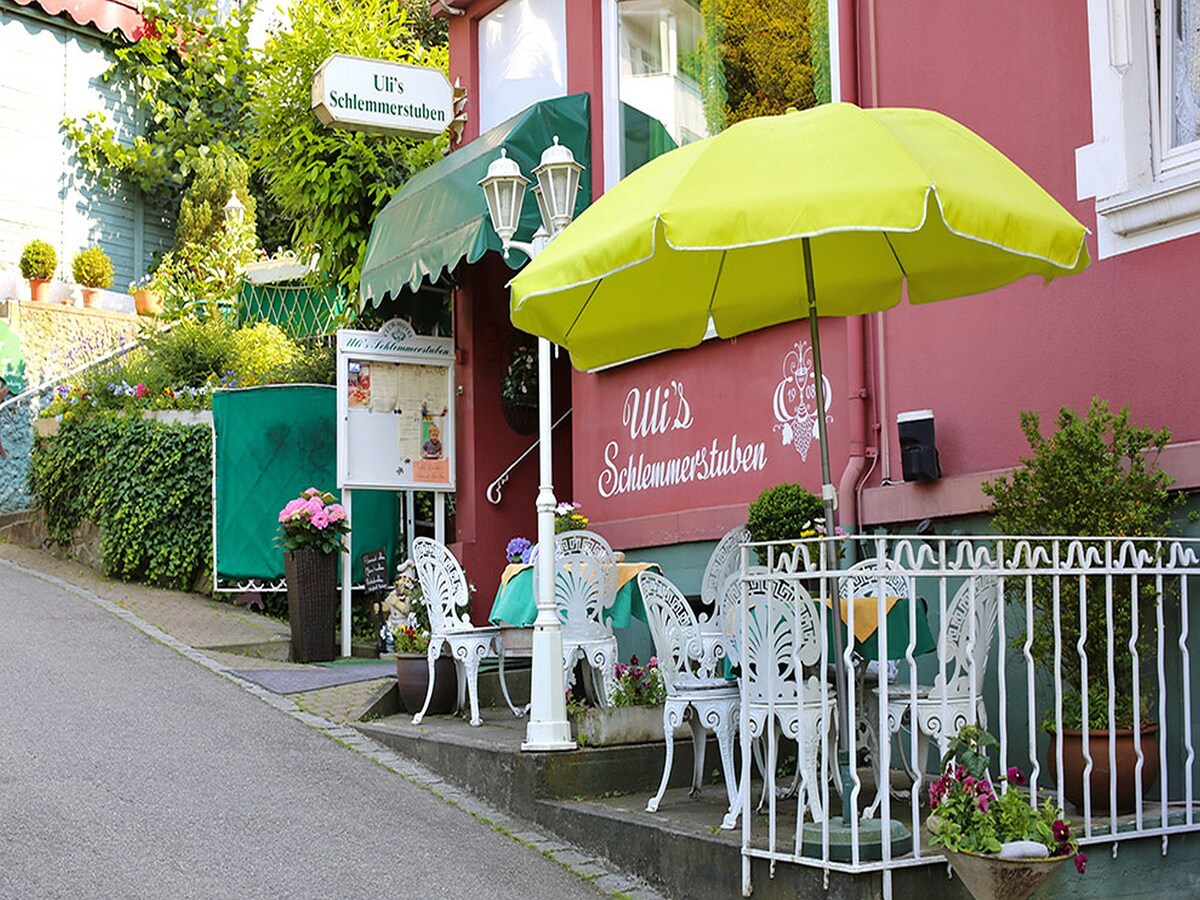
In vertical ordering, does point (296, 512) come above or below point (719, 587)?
above

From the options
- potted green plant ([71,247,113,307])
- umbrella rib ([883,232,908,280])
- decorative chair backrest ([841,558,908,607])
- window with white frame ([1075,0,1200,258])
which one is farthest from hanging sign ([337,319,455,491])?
potted green plant ([71,247,113,307])

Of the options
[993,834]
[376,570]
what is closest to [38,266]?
[376,570]

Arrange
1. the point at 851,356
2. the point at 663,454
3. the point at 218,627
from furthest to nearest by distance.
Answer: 1. the point at 218,627
2. the point at 663,454
3. the point at 851,356

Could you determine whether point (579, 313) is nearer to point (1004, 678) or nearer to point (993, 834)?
point (1004, 678)

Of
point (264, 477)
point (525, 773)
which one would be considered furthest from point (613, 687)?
point (264, 477)

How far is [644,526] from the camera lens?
9.52 meters

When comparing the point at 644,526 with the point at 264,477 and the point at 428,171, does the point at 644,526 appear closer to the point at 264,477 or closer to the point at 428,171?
the point at 428,171

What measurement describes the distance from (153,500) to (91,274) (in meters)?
8.47

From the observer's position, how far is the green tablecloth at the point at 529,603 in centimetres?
785

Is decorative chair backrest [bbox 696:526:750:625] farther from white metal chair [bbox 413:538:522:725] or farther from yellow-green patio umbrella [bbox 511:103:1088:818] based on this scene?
white metal chair [bbox 413:538:522:725]

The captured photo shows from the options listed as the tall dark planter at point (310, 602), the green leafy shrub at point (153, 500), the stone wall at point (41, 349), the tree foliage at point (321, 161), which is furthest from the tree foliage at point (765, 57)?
the stone wall at point (41, 349)

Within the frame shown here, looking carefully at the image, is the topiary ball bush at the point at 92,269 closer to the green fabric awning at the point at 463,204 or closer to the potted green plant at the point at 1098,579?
the green fabric awning at the point at 463,204

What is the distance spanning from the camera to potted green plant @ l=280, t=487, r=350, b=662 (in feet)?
38.3

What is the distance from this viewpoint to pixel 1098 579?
19.3ft
